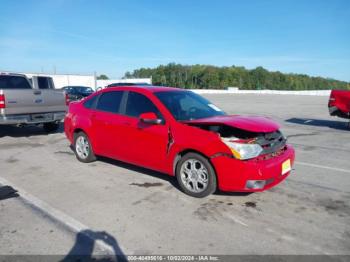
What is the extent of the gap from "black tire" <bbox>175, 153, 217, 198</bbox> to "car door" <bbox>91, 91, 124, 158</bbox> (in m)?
1.45

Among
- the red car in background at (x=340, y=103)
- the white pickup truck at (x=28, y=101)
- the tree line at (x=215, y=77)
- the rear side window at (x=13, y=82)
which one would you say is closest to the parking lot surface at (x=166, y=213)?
the white pickup truck at (x=28, y=101)

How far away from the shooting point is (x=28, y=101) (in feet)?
29.7

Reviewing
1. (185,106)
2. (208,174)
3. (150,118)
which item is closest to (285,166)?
(208,174)

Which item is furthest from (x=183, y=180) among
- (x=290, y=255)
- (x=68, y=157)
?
(x=68, y=157)

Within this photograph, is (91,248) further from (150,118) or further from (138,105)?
(138,105)

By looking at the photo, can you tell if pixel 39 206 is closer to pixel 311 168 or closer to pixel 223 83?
pixel 311 168

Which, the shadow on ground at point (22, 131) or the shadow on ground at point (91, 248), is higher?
the shadow on ground at point (91, 248)

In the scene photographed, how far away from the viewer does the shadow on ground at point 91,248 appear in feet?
9.95

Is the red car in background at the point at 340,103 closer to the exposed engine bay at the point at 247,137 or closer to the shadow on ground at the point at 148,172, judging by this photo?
the exposed engine bay at the point at 247,137

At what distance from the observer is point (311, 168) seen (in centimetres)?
611

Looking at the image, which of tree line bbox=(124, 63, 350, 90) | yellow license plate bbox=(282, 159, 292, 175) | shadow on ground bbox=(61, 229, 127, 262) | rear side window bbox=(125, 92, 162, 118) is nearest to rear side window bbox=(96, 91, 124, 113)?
rear side window bbox=(125, 92, 162, 118)

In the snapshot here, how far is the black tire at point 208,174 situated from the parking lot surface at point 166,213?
0.10m

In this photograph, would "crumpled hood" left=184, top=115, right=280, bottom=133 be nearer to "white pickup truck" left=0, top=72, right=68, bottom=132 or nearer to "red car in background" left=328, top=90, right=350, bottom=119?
"white pickup truck" left=0, top=72, right=68, bottom=132

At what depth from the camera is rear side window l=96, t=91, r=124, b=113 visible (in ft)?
18.7
